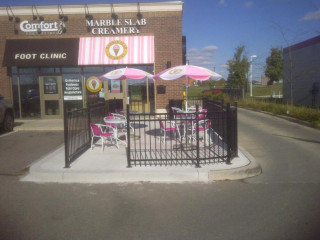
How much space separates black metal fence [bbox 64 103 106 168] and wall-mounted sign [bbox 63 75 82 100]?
257 inches

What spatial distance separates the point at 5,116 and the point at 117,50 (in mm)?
5954

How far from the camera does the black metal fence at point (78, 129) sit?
21.7 feet

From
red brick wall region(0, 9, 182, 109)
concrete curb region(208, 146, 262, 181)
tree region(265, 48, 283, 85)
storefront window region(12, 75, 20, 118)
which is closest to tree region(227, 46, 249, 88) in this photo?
tree region(265, 48, 283, 85)

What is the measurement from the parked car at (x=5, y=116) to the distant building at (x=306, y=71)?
49.9 ft

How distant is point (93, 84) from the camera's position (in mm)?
15711

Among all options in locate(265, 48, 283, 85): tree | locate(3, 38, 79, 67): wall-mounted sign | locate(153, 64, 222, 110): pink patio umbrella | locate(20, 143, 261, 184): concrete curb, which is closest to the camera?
locate(20, 143, 261, 184): concrete curb

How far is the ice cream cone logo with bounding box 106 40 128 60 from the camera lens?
599 inches

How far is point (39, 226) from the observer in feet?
13.6

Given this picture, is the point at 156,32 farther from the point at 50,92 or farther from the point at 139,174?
the point at 139,174

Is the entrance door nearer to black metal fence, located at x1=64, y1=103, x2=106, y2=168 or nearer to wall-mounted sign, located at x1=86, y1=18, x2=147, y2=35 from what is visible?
wall-mounted sign, located at x1=86, y1=18, x2=147, y2=35

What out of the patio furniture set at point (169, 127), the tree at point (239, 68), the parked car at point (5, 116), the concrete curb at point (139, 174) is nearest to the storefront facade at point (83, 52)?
the parked car at point (5, 116)

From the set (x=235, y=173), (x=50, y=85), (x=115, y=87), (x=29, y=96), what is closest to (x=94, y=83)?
(x=115, y=87)

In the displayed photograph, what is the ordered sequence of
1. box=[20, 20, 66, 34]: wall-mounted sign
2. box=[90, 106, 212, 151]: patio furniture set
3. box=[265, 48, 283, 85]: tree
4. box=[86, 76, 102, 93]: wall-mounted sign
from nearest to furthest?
box=[90, 106, 212, 151]: patio furniture set
box=[20, 20, 66, 34]: wall-mounted sign
box=[86, 76, 102, 93]: wall-mounted sign
box=[265, 48, 283, 85]: tree

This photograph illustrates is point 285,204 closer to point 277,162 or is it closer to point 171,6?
point 277,162
